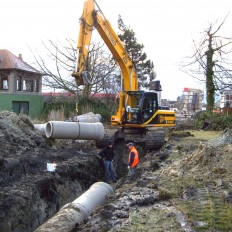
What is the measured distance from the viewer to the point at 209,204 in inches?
242

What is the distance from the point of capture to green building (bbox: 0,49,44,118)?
27.4 metres

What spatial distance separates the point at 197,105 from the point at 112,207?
33289mm

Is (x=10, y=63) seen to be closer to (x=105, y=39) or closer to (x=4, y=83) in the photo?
(x=4, y=83)

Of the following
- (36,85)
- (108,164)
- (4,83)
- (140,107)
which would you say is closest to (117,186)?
(108,164)

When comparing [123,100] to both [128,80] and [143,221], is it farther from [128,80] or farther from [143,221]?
[143,221]

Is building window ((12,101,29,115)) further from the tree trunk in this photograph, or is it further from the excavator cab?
the excavator cab

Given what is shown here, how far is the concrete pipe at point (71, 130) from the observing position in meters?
12.9

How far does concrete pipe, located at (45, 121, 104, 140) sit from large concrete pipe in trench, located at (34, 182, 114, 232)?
5.00 m

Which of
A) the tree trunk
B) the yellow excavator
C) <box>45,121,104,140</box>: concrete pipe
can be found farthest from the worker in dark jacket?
the tree trunk

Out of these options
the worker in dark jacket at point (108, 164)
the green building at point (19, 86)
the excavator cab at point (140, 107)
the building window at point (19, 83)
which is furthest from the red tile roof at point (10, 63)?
the worker in dark jacket at point (108, 164)

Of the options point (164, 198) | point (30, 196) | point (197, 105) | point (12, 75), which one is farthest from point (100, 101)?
point (164, 198)

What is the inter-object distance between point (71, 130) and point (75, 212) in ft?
22.2

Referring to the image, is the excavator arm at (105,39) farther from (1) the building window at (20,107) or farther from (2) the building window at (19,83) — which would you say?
→ (2) the building window at (19,83)

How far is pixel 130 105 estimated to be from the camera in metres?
→ 15.2
